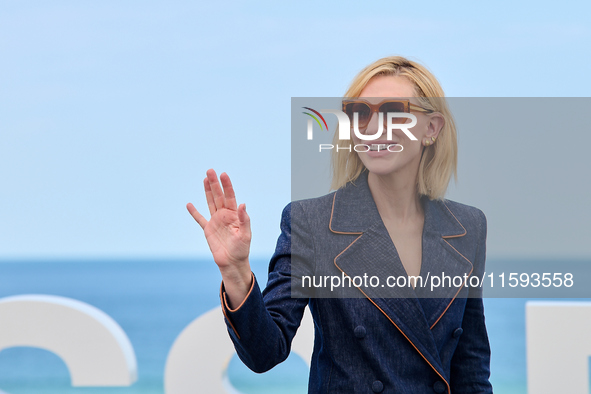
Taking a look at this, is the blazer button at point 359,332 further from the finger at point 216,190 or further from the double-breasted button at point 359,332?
the finger at point 216,190

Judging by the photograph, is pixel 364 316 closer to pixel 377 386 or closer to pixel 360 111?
pixel 377 386

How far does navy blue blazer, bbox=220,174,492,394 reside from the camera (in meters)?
1.59

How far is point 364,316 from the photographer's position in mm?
1654

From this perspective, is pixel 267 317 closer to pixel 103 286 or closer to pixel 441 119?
pixel 441 119

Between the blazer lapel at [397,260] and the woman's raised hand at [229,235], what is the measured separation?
346mm

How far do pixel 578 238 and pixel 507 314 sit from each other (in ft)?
48.4

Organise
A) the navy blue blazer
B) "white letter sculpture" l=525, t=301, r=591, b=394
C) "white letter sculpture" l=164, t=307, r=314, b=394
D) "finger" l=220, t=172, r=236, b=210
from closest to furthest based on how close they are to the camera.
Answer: "finger" l=220, t=172, r=236, b=210, the navy blue blazer, "white letter sculpture" l=525, t=301, r=591, b=394, "white letter sculpture" l=164, t=307, r=314, b=394

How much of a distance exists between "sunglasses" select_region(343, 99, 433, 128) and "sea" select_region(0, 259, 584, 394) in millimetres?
8630

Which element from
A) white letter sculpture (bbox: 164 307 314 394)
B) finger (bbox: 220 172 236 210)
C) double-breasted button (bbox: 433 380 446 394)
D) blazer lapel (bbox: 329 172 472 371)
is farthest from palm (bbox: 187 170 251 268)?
white letter sculpture (bbox: 164 307 314 394)

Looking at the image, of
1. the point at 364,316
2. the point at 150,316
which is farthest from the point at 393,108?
the point at 150,316

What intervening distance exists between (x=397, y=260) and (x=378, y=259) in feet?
0.17

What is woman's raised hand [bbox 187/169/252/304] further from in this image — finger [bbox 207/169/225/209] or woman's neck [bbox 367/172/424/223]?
woman's neck [bbox 367/172/424/223]

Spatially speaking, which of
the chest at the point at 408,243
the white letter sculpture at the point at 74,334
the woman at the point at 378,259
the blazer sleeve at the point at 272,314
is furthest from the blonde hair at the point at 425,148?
the white letter sculpture at the point at 74,334

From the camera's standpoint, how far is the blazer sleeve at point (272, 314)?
147 centimetres
